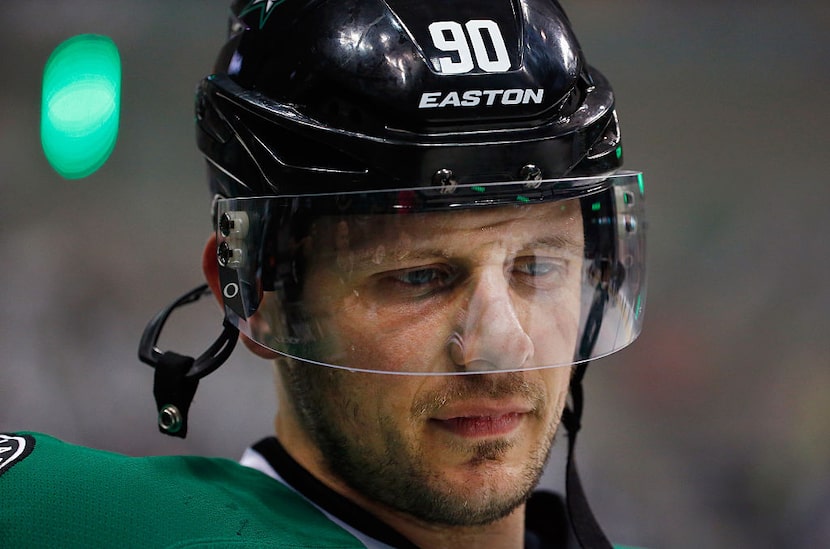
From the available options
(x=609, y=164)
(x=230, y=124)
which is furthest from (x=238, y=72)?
(x=609, y=164)

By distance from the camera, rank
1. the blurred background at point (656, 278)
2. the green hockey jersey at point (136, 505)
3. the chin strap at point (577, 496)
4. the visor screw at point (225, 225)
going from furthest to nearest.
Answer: the blurred background at point (656, 278) < the chin strap at point (577, 496) < the visor screw at point (225, 225) < the green hockey jersey at point (136, 505)

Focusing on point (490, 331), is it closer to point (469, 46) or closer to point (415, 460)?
point (415, 460)

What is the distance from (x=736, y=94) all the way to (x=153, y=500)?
1.58m

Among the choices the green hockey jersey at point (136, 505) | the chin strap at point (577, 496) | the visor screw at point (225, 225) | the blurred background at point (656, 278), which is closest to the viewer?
the green hockey jersey at point (136, 505)

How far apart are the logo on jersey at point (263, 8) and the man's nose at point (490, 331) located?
0.38 m

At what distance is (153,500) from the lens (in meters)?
1.00

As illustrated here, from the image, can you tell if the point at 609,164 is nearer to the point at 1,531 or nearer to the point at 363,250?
the point at 363,250

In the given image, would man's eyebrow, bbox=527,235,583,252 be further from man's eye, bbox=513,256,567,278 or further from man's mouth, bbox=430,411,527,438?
man's mouth, bbox=430,411,527,438

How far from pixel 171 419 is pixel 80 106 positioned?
0.37 m

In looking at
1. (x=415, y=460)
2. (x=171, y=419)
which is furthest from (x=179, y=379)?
(x=415, y=460)

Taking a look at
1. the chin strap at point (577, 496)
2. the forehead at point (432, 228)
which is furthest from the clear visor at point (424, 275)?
the chin strap at point (577, 496)

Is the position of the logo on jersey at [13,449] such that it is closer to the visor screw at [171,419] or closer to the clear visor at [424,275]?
the visor screw at [171,419]

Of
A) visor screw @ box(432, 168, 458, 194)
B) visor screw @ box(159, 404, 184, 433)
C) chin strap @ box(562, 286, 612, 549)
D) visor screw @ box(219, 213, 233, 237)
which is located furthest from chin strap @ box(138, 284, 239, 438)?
chin strap @ box(562, 286, 612, 549)

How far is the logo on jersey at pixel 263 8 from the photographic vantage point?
3.68ft
